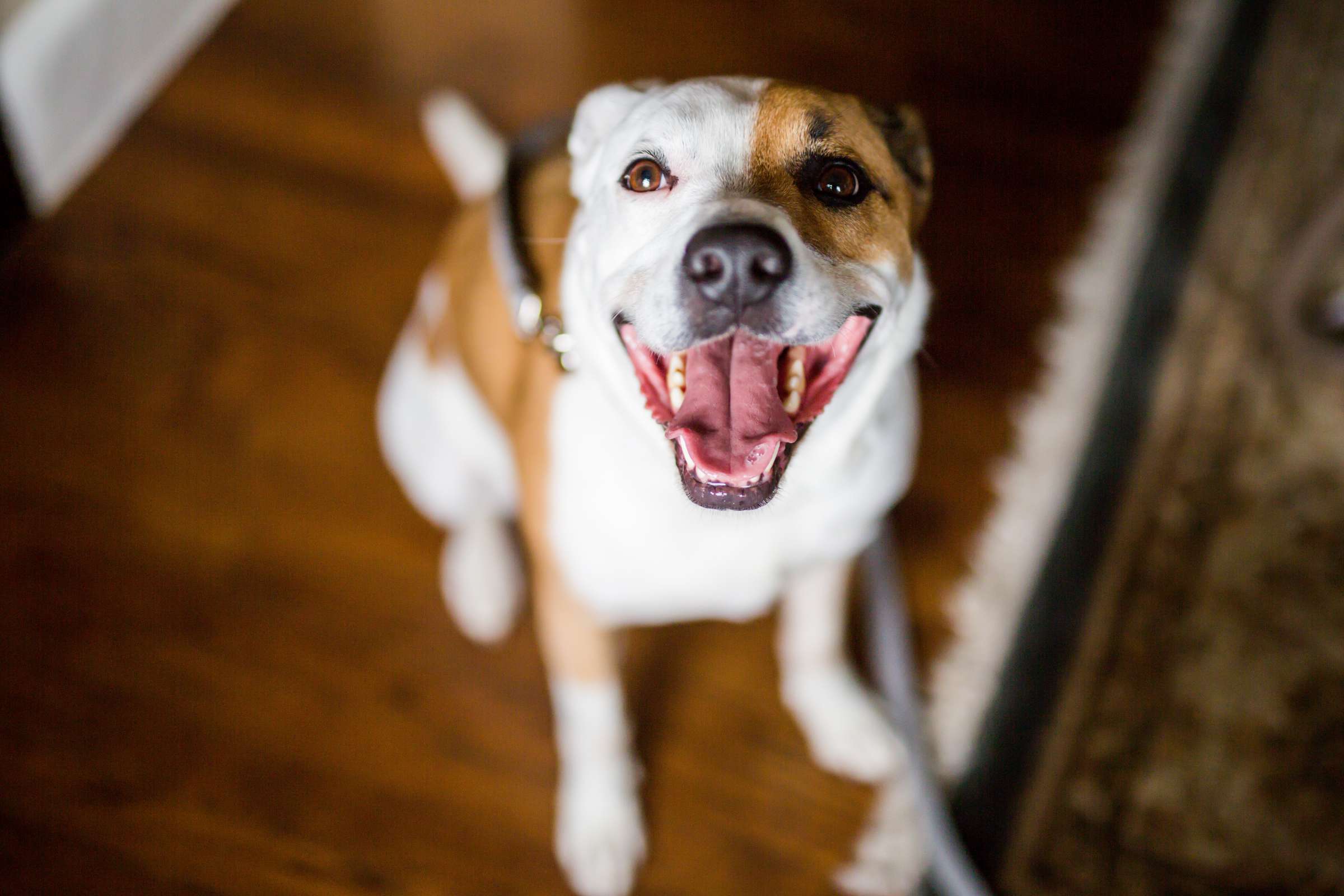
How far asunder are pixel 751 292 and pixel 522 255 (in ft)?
1.35

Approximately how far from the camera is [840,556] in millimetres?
1321

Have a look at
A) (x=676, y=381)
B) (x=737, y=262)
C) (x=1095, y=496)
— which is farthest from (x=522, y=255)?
(x=1095, y=496)

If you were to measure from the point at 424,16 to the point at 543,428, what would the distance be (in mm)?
1560

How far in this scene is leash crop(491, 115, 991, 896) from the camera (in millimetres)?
1209

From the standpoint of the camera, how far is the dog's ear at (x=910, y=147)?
3.63 ft

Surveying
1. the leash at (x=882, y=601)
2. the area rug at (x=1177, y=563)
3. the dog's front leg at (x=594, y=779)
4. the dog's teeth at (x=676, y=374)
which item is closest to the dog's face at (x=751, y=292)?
the dog's teeth at (x=676, y=374)

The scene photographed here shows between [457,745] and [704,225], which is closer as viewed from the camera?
[704,225]

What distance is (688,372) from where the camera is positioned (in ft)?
3.46

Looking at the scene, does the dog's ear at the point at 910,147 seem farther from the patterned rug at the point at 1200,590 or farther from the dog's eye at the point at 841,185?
the patterned rug at the point at 1200,590

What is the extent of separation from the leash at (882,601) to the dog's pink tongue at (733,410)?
0.52 feet

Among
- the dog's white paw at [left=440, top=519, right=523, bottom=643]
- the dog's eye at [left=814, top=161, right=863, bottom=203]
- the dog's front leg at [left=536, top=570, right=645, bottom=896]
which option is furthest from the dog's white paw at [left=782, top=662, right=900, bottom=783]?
the dog's eye at [left=814, top=161, right=863, bottom=203]

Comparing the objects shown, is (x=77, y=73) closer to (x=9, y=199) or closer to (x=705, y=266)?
(x=9, y=199)

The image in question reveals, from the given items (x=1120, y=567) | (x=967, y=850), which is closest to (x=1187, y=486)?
(x=1120, y=567)

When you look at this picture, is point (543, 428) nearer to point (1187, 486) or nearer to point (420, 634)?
point (420, 634)
